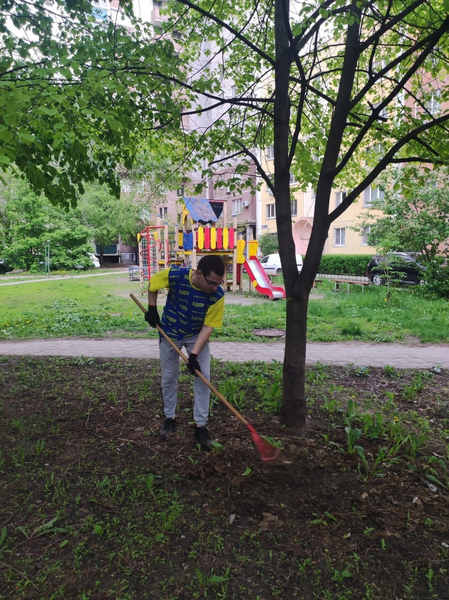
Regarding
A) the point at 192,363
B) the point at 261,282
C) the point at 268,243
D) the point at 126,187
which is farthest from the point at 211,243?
the point at 126,187

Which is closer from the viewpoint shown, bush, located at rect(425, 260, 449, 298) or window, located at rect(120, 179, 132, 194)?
bush, located at rect(425, 260, 449, 298)

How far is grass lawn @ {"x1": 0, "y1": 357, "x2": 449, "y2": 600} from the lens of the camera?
6.80 ft

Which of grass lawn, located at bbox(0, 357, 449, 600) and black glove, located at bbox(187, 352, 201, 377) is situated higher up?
black glove, located at bbox(187, 352, 201, 377)

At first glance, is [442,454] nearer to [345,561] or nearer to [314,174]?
[345,561]

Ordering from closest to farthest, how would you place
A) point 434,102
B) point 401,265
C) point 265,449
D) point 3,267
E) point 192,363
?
point 265,449, point 192,363, point 434,102, point 401,265, point 3,267

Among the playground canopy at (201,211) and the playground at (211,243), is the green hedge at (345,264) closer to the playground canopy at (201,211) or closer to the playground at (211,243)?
the playground at (211,243)

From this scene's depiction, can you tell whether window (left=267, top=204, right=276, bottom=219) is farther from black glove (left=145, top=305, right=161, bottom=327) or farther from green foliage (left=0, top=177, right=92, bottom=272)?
black glove (left=145, top=305, right=161, bottom=327)

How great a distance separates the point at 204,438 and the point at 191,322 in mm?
977

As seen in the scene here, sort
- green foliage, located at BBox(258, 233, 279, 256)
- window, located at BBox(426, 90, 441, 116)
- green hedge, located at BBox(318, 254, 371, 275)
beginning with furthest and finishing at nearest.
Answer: green foliage, located at BBox(258, 233, 279, 256) < green hedge, located at BBox(318, 254, 371, 275) < window, located at BBox(426, 90, 441, 116)

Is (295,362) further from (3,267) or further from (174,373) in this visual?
(3,267)

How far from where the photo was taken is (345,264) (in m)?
24.4

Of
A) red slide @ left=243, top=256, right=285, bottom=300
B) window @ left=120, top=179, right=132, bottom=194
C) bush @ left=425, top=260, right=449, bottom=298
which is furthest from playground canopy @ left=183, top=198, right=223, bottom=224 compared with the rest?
window @ left=120, top=179, right=132, bottom=194

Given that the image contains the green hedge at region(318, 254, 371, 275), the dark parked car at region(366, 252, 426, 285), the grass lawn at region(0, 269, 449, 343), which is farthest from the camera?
the green hedge at region(318, 254, 371, 275)

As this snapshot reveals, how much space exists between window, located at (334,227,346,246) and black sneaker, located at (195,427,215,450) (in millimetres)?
27195
